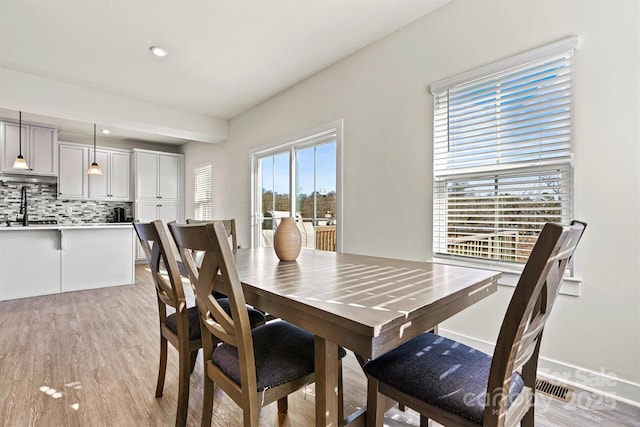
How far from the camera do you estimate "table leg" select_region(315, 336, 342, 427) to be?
0.99m

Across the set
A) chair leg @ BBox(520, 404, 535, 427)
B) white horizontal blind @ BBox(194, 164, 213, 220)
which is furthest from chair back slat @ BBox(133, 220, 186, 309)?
white horizontal blind @ BBox(194, 164, 213, 220)

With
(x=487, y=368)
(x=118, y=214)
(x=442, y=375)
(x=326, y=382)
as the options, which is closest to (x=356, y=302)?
(x=326, y=382)

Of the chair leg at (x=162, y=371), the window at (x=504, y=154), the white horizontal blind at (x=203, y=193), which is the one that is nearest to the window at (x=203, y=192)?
the white horizontal blind at (x=203, y=193)

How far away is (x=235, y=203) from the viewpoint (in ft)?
17.0

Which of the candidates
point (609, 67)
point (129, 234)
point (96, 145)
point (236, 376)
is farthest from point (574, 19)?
point (96, 145)

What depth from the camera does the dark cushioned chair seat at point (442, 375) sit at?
3.05ft

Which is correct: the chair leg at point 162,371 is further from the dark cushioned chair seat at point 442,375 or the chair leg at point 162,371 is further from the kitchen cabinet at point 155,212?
the kitchen cabinet at point 155,212

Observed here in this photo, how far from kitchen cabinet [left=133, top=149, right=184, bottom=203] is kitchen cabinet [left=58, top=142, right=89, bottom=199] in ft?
2.83

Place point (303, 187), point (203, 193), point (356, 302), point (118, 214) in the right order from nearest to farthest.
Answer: point (356, 302)
point (303, 187)
point (203, 193)
point (118, 214)

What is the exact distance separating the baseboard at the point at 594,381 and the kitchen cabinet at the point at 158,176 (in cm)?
690

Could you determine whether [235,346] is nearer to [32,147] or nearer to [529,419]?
[529,419]

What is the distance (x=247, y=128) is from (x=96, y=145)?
3676 mm

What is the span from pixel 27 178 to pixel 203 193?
287cm

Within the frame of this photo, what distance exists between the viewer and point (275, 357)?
121 centimetres
